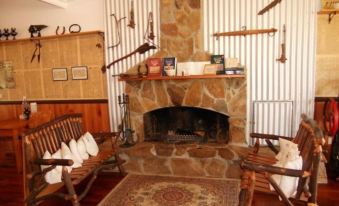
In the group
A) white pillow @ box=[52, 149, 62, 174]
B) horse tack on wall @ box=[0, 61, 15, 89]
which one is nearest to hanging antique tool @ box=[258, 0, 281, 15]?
white pillow @ box=[52, 149, 62, 174]

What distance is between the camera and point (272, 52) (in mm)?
3578

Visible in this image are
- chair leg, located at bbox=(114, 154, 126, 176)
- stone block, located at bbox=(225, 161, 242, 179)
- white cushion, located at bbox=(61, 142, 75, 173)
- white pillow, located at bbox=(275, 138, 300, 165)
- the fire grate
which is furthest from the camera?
the fire grate

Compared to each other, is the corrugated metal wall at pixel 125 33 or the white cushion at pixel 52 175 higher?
the corrugated metal wall at pixel 125 33

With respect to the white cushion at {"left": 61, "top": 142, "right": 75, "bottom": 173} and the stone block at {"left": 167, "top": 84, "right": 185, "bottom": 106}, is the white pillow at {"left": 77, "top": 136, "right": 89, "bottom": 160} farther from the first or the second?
the stone block at {"left": 167, "top": 84, "right": 185, "bottom": 106}

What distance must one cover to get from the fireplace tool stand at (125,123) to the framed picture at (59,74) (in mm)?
1014

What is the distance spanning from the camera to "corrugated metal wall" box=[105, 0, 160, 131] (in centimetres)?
386

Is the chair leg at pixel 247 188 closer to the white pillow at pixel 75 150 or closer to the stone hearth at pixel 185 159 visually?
the stone hearth at pixel 185 159

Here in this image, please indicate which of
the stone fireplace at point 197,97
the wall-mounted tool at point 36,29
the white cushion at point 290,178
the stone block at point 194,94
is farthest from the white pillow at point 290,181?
the wall-mounted tool at point 36,29

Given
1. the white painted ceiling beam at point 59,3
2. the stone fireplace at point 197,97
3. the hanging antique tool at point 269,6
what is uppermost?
the white painted ceiling beam at point 59,3

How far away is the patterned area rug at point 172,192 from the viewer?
2.79 metres

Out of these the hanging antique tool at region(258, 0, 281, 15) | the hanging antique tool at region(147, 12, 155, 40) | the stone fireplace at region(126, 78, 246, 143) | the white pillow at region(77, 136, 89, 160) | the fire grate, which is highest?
the hanging antique tool at region(258, 0, 281, 15)

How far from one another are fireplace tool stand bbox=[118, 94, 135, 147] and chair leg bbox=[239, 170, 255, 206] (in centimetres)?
206

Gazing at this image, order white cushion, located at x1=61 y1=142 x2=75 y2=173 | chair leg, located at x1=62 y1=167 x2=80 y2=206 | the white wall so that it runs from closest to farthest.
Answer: chair leg, located at x1=62 y1=167 x2=80 y2=206
white cushion, located at x1=61 y1=142 x2=75 y2=173
the white wall

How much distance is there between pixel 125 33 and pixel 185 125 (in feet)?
5.24
